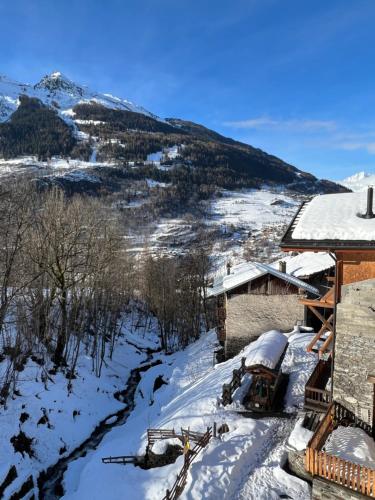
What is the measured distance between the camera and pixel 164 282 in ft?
142

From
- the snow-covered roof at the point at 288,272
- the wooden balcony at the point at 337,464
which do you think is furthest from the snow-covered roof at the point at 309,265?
the wooden balcony at the point at 337,464

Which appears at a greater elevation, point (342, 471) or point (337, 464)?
point (337, 464)

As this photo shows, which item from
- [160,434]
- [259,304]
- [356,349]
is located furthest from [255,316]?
[356,349]

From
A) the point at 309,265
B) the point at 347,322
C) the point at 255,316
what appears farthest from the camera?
the point at 309,265

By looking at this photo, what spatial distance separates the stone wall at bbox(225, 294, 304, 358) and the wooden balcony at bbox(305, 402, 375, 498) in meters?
14.8

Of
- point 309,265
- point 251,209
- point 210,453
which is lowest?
point 210,453

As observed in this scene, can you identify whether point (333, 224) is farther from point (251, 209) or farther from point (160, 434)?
point (251, 209)

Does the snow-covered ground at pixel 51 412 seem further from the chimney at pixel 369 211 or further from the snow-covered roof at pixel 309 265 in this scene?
the chimney at pixel 369 211

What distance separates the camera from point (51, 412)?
2069 centimetres

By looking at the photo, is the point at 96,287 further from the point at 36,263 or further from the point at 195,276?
the point at 195,276

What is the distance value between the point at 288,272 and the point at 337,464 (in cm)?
2211

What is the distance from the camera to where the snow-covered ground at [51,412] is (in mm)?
17172

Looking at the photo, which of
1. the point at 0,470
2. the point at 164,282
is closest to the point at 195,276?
the point at 164,282

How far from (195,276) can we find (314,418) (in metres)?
32.6
